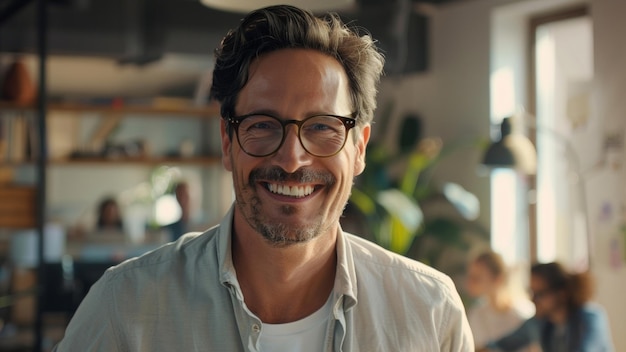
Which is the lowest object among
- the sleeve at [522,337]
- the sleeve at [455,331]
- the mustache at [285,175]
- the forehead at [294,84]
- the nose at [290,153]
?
the sleeve at [522,337]

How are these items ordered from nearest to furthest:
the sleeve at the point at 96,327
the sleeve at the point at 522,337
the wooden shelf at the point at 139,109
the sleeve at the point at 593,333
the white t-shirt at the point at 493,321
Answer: the sleeve at the point at 96,327 < the sleeve at the point at 593,333 < the sleeve at the point at 522,337 < the white t-shirt at the point at 493,321 < the wooden shelf at the point at 139,109

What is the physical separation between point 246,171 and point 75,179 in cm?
681

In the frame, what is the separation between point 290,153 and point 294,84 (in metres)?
0.11

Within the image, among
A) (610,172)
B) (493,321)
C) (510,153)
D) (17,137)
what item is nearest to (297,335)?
(493,321)

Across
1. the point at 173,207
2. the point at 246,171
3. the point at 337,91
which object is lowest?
the point at 173,207

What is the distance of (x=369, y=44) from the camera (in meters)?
1.52

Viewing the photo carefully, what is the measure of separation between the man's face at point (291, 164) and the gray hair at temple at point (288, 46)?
17 millimetres

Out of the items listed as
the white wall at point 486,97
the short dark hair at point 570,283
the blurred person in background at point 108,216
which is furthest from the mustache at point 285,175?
the blurred person in background at point 108,216

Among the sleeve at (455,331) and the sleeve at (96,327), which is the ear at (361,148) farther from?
the sleeve at (96,327)

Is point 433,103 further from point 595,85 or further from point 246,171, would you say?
point 246,171

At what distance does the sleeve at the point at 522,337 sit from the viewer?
3956mm

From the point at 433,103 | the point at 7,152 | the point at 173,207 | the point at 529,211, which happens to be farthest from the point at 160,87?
the point at 529,211

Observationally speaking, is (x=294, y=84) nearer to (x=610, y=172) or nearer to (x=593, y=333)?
(x=593, y=333)

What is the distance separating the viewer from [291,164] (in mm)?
1345
